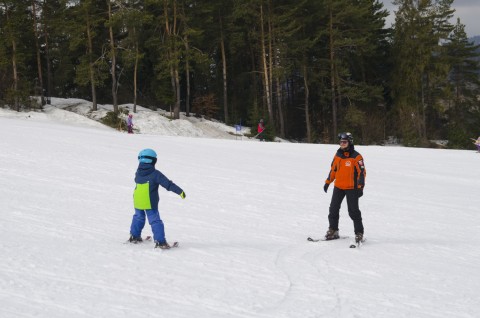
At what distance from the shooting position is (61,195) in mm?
9727

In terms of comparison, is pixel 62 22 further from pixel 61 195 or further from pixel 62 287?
pixel 62 287

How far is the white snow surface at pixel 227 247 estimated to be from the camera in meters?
4.57

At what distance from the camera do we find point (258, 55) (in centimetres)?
4222

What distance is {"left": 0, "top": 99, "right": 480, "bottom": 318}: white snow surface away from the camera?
457 cm

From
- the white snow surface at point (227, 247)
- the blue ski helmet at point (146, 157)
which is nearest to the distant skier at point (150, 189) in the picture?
the blue ski helmet at point (146, 157)

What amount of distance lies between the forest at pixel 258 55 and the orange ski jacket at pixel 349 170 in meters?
26.2

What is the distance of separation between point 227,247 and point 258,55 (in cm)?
3710

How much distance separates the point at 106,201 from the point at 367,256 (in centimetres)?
552

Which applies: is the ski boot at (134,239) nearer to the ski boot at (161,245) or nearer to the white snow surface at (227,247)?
the white snow surface at (227,247)

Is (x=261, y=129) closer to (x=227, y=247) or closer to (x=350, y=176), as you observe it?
(x=350, y=176)

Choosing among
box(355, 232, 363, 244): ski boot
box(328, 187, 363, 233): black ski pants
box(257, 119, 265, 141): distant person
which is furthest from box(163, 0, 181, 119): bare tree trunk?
box(355, 232, 363, 244): ski boot

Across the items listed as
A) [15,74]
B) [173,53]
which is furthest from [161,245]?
[15,74]

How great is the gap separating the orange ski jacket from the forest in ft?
86.1

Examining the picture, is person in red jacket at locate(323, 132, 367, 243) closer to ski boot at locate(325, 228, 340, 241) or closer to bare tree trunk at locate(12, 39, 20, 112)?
ski boot at locate(325, 228, 340, 241)
